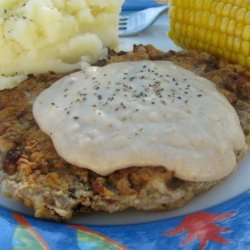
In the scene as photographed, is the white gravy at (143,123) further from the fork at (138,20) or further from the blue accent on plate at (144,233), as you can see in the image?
the fork at (138,20)

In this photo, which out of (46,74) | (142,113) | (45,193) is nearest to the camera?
(45,193)

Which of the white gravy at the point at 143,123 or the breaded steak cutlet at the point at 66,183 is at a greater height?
the white gravy at the point at 143,123

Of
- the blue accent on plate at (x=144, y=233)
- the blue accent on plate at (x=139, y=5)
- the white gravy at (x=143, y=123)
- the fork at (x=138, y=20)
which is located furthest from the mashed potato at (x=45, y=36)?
the blue accent on plate at (x=139, y=5)

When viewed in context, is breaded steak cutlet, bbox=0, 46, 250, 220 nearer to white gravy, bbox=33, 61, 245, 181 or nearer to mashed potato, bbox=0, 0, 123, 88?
white gravy, bbox=33, 61, 245, 181

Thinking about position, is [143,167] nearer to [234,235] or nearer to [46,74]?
[234,235]

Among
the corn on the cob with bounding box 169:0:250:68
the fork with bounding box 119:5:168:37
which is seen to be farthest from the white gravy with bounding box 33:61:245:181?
the fork with bounding box 119:5:168:37

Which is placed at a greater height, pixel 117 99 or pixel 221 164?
pixel 117 99

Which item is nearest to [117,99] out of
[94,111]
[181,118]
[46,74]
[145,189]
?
[94,111]
